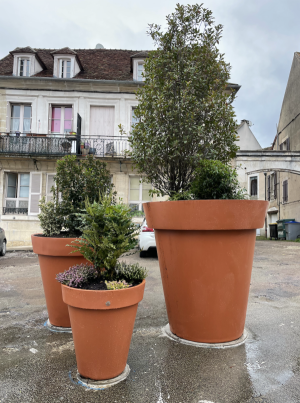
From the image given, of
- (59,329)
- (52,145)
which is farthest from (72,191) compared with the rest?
(52,145)

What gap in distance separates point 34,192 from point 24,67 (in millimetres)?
6146

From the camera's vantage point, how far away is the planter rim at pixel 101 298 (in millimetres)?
1832

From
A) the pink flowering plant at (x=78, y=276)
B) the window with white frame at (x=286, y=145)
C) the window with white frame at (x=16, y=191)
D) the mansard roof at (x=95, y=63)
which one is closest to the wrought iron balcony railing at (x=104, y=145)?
the mansard roof at (x=95, y=63)

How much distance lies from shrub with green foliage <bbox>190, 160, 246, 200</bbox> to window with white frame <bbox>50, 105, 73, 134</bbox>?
12457 mm

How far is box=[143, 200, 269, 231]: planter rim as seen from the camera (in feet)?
7.51

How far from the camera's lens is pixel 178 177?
121 inches

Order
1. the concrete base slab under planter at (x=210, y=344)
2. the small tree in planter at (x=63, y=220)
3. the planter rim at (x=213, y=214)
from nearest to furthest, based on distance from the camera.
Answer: the planter rim at (x=213, y=214) → the concrete base slab under planter at (x=210, y=344) → the small tree in planter at (x=63, y=220)

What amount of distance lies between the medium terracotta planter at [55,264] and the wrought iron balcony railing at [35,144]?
11238mm

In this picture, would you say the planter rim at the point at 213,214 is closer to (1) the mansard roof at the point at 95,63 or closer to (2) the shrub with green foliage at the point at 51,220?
(2) the shrub with green foliage at the point at 51,220

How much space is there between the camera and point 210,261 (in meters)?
2.36

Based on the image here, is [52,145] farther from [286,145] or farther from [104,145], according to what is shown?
[286,145]

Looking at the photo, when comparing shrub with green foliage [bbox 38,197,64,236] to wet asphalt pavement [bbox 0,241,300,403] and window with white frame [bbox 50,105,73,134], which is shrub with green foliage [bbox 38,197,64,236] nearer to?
wet asphalt pavement [bbox 0,241,300,403]

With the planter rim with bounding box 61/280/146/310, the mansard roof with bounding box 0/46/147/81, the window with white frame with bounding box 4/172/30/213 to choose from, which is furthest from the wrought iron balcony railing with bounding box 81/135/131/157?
the planter rim with bounding box 61/280/146/310

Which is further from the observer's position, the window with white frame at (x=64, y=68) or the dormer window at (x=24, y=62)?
the window with white frame at (x=64, y=68)
